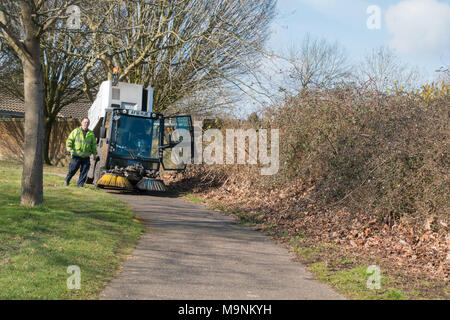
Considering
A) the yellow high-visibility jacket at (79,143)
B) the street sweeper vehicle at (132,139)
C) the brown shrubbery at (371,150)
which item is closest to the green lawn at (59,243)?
the yellow high-visibility jacket at (79,143)

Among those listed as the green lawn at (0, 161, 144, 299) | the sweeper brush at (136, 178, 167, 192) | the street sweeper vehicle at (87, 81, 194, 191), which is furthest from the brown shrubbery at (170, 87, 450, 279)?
the green lawn at (0, 161, 144, 299)

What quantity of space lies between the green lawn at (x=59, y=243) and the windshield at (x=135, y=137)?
15.9ft

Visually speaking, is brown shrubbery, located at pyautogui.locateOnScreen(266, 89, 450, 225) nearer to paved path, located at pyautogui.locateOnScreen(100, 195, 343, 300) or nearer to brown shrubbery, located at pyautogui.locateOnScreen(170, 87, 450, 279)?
brown shrubbery, located at pyautogui.locateOnScreen(170, 87, 450, 279)

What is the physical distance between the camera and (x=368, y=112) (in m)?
11.7

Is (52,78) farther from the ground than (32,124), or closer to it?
farther from the ground

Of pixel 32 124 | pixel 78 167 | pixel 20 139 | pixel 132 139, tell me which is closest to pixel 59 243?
pixel 32 124

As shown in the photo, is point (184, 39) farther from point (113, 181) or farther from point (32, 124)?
point (32, 124)

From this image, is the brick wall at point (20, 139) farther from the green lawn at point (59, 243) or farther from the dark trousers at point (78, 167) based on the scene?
the green lawn at point (59, 243)

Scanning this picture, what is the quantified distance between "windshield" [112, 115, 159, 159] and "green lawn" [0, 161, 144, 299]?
191 inches

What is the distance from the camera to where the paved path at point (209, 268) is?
5.93 meters

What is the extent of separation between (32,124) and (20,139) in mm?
27375

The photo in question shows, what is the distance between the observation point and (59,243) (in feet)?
25.0

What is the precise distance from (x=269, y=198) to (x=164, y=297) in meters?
8.83

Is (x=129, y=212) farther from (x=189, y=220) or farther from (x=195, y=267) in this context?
(x=195, y=267)
